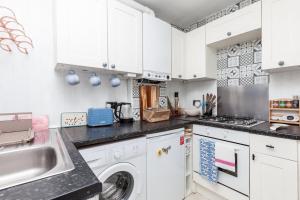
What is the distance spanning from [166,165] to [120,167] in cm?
55

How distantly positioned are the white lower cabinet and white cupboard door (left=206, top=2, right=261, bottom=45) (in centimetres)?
117

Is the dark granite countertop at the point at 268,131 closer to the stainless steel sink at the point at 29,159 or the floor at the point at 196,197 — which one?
the floor at the point at 196,197

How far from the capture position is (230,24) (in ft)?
6.11

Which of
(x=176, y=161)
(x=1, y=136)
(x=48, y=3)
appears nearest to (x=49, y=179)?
(x=1, y=136)

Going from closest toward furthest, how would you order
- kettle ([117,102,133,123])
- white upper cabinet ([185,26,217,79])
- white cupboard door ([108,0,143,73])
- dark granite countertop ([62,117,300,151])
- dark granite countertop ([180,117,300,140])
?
1. dark granite countertop ([62,117,300,151])
2. dark granite countertop ([180,117,300,140])
3. white cupboard door ([108,0,143,73])
4. kettle ([117,102,133,123])
5. white upper cabinet ([185,26,217,79])

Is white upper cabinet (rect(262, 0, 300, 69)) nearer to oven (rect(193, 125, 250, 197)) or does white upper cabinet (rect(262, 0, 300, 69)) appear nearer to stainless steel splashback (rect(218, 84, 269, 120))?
stainless steel splashback (rect(218, 84, 269, 120))

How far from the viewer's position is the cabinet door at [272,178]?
1213 mm

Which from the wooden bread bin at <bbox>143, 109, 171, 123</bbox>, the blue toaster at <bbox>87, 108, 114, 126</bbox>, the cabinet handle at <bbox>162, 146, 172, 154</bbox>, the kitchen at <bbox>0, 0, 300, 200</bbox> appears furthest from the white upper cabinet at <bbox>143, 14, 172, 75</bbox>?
the cabinet handle at <bbox>162, 146, 172, 154</bbox>

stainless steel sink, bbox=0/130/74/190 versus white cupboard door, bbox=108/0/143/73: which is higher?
white cupboard door, bbox=108/0/143/73

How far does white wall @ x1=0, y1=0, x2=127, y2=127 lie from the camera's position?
130cm

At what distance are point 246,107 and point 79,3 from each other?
2.14m

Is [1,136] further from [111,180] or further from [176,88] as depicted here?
[176,88]

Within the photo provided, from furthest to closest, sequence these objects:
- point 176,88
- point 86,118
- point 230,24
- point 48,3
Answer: point 176,88, point 230,24, point 86,118, point 48,3

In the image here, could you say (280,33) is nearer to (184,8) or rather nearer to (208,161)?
(184,8)
